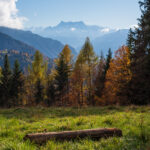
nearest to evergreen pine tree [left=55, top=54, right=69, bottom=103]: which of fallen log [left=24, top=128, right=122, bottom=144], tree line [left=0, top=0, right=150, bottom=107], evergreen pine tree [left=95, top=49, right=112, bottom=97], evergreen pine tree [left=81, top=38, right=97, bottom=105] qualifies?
tree line [left=0, top=0, right=150, bottom=107]

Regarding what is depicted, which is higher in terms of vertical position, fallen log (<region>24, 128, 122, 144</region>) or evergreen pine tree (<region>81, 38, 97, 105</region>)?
evergreen pine tree (<region>81, 38, 97, 105</region>)

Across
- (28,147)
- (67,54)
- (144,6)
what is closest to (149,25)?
(144,6)

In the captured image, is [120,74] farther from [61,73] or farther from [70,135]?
[70,135]

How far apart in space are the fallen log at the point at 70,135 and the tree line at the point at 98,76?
1446cm

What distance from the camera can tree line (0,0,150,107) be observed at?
21062 mm

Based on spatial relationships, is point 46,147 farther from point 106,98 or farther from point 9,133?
point 106,98

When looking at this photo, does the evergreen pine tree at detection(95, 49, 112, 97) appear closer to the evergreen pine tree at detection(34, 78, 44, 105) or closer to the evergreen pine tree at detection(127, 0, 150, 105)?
the evergreen pine tree at detection(127, 0, 150, 105)

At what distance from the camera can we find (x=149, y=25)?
16047mm

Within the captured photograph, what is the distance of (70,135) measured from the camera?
14.1ft

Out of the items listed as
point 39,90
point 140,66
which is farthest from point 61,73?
point 140,66

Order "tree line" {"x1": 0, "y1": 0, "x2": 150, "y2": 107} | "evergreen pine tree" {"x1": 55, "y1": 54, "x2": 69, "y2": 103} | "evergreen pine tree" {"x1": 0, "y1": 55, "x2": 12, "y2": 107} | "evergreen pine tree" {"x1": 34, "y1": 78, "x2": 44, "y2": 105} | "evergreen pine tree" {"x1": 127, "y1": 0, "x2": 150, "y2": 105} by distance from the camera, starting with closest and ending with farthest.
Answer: "evergreen pine tree" {"x1": 127, "y1": 0, "x2": 150, "y2": 105}, "tree line" {"x1": 0, "y1": 0, "x2": 150, "y2": 107}, "evergreen pine tree" {"x1": 55, "y1": 54, "x2": 69, "y2": 103}, "evergreen pine tree" {"x1": 0, "y1": 55, "x2": 12, "y2": 107}, "evergreen pine tree" {"x1": 34, "y1": 78, "x2": 44, "y2": 105}

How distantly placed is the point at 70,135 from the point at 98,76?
31.6 m

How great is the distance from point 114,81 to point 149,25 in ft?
37.4

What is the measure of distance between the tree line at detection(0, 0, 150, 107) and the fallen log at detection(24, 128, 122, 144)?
47.4 ft
